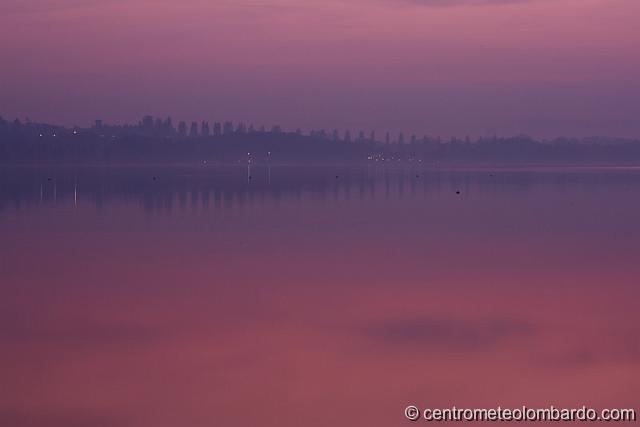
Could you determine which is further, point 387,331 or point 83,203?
point 83,203

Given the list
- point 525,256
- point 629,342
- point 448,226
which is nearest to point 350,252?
point 525,256

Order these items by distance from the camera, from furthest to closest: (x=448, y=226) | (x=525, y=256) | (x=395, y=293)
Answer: (x=448, y=226), (x=525, y=256), (x=395, y=293)

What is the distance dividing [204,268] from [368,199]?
3008 centimetres

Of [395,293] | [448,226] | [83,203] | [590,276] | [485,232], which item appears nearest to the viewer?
[395,293]

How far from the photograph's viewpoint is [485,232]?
95.1 feet

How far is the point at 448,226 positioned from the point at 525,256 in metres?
8.64

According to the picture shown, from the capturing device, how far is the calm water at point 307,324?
10.2m

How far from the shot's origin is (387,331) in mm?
13445

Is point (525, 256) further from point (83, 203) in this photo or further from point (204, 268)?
point (83, 203)

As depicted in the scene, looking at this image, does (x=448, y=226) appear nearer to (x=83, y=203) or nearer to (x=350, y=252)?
(x=350, y=252)

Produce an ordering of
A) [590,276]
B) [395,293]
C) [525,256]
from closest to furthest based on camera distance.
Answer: [395,293] < [590,276] < [525,256]

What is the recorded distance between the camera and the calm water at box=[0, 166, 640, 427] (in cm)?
1024

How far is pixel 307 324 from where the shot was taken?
14.1 m

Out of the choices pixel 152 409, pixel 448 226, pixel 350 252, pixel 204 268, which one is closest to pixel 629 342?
pixel 152 409
